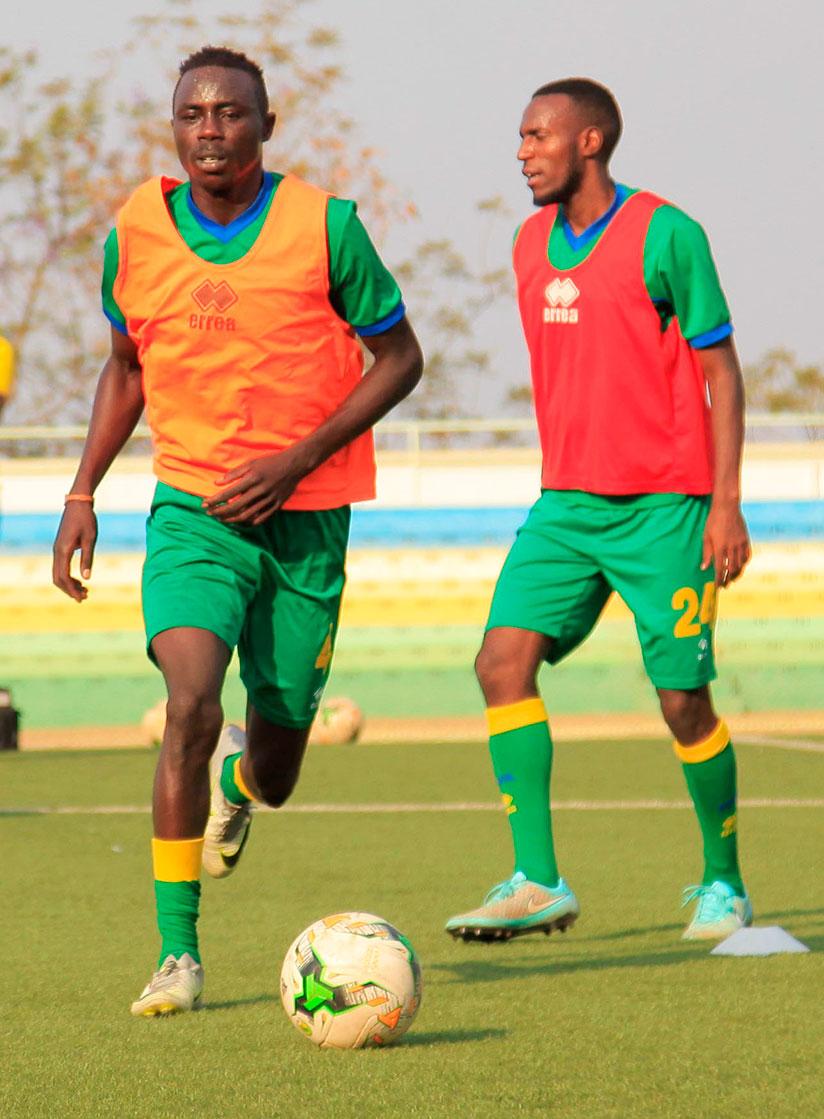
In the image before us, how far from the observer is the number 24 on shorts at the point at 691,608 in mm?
6055

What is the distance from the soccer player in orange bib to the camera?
5184mm

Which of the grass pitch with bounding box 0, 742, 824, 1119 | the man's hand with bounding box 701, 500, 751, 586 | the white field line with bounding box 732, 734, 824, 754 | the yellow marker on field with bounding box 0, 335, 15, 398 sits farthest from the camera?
the white field line with bounding box 732, 734, 824, 754

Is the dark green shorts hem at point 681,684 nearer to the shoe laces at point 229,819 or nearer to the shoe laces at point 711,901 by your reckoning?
the shoe laces at point 711,901

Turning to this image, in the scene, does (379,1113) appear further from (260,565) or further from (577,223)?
(577,223)

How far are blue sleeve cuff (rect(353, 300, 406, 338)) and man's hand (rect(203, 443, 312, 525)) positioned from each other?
0.39 m

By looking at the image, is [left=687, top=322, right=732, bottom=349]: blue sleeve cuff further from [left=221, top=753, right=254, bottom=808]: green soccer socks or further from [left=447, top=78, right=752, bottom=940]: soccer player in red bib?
[left=221, top=753, right=254, bottom=808]: green soccer socks

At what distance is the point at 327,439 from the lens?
17.2 feet

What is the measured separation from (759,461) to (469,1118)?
20354mm

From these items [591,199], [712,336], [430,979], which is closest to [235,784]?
[430,979]

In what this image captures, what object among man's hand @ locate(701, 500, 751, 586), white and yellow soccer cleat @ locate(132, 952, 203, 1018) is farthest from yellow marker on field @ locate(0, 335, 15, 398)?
white and yellow soccer cleat @ locate(132, 952, 203, 1018)

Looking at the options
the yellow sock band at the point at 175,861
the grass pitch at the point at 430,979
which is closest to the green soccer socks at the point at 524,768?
the grass pitch at the point at 430,979

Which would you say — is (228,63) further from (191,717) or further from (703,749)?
(703,749)

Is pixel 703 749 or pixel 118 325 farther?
pixel 703 749

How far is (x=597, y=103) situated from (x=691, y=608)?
1.49 metres
